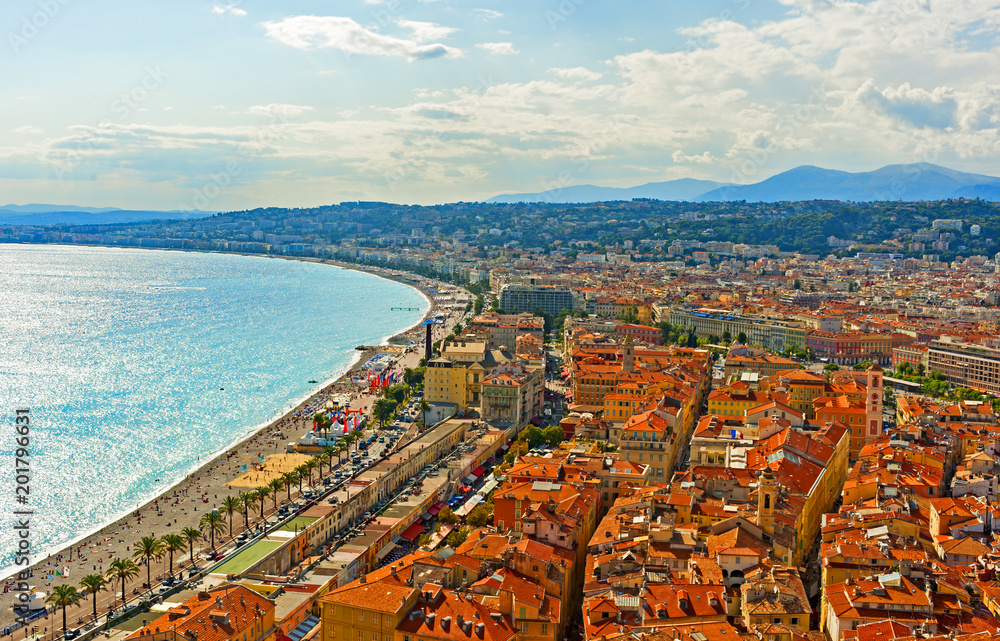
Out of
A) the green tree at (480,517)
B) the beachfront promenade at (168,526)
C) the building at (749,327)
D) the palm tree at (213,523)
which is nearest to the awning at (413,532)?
the green tree at (480,517)

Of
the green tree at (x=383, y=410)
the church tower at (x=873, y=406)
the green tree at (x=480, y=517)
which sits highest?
the church tower at (x=873, y=406)

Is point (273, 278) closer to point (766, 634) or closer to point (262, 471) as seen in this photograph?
point (262, 471)

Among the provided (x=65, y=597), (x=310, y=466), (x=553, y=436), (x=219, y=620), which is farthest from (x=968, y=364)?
(x=65, y=597)

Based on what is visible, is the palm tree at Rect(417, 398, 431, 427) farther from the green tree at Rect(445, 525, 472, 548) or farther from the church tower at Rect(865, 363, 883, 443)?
the church tower at Rect(865, 363, 883, 443)

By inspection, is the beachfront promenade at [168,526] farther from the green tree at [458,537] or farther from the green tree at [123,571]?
the green tree at [458,537]

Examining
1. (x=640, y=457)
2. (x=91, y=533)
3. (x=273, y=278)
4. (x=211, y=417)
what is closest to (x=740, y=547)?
(x=640, y=457)

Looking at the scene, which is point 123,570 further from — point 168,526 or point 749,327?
point 749,327

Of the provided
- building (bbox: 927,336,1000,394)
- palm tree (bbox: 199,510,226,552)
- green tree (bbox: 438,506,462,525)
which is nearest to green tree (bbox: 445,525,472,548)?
green tree (bbox: 438,506,462,525)
